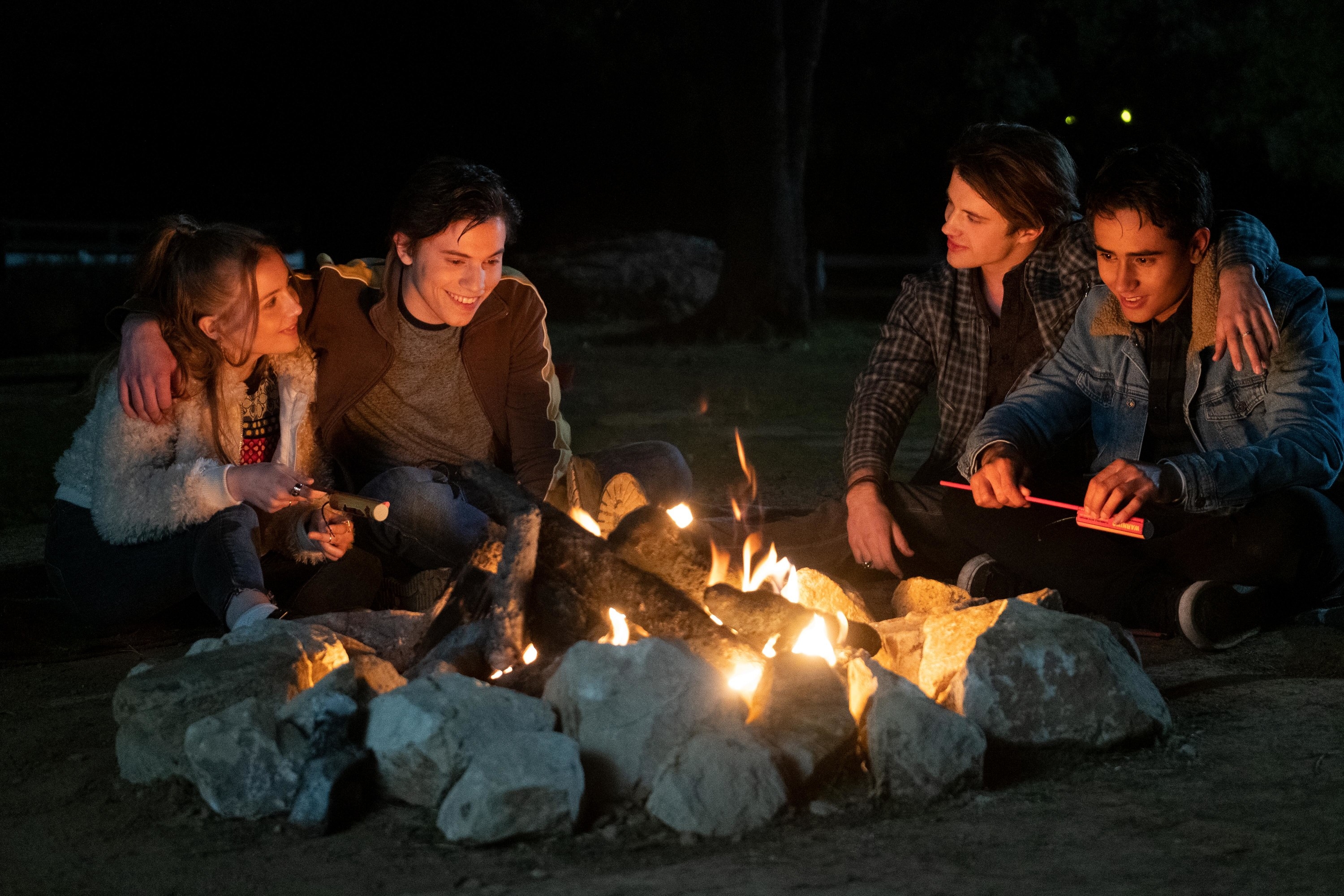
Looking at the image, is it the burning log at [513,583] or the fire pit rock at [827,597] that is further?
the fire pit rock at [827,597]

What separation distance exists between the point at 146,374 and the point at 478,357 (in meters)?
0.94

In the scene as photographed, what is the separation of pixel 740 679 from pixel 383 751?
30.3 inches

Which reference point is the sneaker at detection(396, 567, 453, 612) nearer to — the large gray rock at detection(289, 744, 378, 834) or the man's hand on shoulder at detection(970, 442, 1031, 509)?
the large gray rock at detection(289, 744, 378, 834)

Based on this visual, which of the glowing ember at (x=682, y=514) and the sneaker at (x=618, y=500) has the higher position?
the glowing ember at (x=682, y=514)

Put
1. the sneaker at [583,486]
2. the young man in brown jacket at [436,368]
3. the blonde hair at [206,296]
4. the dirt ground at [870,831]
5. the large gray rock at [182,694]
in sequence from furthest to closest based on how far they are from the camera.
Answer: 1. the sneaker at [583,486]
2. the young man in brown jacket at [436,368]
3. the blonde hair at [206,296]
4. the large gray rock at [182,694]
5. the dirt ground at [870,831]

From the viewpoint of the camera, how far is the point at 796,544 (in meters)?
4.30

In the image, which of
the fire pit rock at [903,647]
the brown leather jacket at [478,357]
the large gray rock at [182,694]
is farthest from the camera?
the brown leather jacket at [478,357]

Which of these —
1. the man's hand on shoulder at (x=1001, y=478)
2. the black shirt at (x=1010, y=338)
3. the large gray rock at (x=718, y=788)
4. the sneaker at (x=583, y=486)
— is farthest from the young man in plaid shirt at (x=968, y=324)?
the large gray rock at (x=718, y=788)

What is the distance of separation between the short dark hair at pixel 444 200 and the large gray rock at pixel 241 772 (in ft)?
5.36

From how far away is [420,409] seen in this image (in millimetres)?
3975

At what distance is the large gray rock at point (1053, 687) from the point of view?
2.71 metres

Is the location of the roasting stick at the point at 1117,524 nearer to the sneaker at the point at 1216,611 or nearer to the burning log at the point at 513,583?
the sneaker at the point at 1216,611

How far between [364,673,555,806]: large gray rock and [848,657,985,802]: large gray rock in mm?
639

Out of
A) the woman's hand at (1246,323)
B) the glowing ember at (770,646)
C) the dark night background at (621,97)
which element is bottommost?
→ the glowing ember at (770,646)
